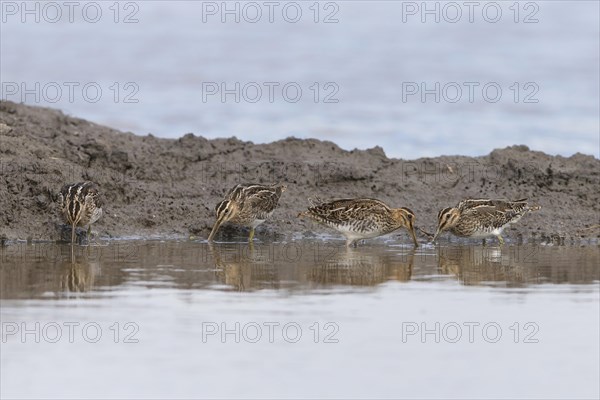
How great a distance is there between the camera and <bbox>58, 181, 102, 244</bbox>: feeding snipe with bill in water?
13625 mm

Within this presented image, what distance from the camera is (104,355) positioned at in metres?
8.20

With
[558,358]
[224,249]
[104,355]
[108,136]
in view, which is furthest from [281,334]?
[108,136]

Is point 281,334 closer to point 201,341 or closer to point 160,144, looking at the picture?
point 201,341

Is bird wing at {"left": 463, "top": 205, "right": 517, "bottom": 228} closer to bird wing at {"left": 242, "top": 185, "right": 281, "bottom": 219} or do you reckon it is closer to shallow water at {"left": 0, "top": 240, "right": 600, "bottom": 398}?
shallow water at {"left": 0, "top": 240, "right": 600, "bottom": 398}

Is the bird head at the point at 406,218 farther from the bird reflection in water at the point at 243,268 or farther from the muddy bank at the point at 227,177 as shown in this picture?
the bird reflection in water at the point at 243,268

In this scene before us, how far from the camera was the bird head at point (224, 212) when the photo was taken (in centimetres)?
1451

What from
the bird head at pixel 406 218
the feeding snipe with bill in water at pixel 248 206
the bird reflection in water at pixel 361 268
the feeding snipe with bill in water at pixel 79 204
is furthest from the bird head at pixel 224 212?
the bird head at pixel 406 218

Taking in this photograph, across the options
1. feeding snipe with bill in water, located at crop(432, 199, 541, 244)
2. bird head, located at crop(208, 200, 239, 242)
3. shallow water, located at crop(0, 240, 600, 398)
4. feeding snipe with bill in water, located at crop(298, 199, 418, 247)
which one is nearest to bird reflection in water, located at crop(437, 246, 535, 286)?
shallow water, located at crop(0, 240, 600, 398)

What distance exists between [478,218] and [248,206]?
2.52 m

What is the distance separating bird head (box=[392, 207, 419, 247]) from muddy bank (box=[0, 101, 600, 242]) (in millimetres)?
631

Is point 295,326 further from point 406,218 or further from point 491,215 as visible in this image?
point 491,215

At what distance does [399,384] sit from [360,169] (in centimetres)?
905

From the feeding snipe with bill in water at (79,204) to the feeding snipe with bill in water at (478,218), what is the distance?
3767 mm

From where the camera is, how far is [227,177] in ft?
54.0
